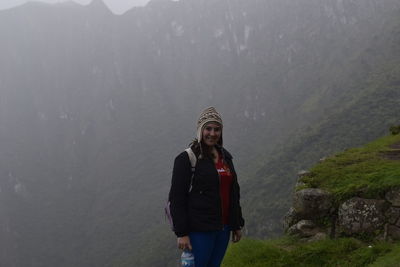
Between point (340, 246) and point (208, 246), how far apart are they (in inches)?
104

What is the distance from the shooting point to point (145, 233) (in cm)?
11450

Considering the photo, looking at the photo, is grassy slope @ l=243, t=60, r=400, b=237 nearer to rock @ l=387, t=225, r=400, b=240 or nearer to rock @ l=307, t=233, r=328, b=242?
rock @ l=307, t=233, r=328, b=242

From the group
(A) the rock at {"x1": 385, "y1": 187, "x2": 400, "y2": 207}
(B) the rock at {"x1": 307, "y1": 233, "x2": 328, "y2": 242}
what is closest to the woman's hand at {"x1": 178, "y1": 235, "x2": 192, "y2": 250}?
(B) the rock at {"x1": 307, "y1": 233, "x2": 328, "y2": 242}

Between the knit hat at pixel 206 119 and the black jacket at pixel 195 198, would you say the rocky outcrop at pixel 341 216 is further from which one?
the knit hat at pixel 206 119

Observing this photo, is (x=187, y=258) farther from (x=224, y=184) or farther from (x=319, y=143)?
(x=319, y=143)

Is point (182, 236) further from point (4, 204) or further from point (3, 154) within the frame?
point (3, 154)

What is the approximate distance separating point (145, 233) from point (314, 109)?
65.8m

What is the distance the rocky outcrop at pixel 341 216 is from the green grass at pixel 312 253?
28 centimetres

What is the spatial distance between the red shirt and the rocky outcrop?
2.90m

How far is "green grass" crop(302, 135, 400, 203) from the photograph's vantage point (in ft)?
20.4

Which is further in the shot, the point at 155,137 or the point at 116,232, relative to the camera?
the point at 155,137

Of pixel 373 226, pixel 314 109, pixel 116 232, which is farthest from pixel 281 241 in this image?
pixel 116 232

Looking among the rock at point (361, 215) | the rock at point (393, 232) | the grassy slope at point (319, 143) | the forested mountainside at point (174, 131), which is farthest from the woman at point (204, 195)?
the forested mountainside at point (174, 131)

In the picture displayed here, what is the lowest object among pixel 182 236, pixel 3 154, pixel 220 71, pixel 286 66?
pixel 182 236
